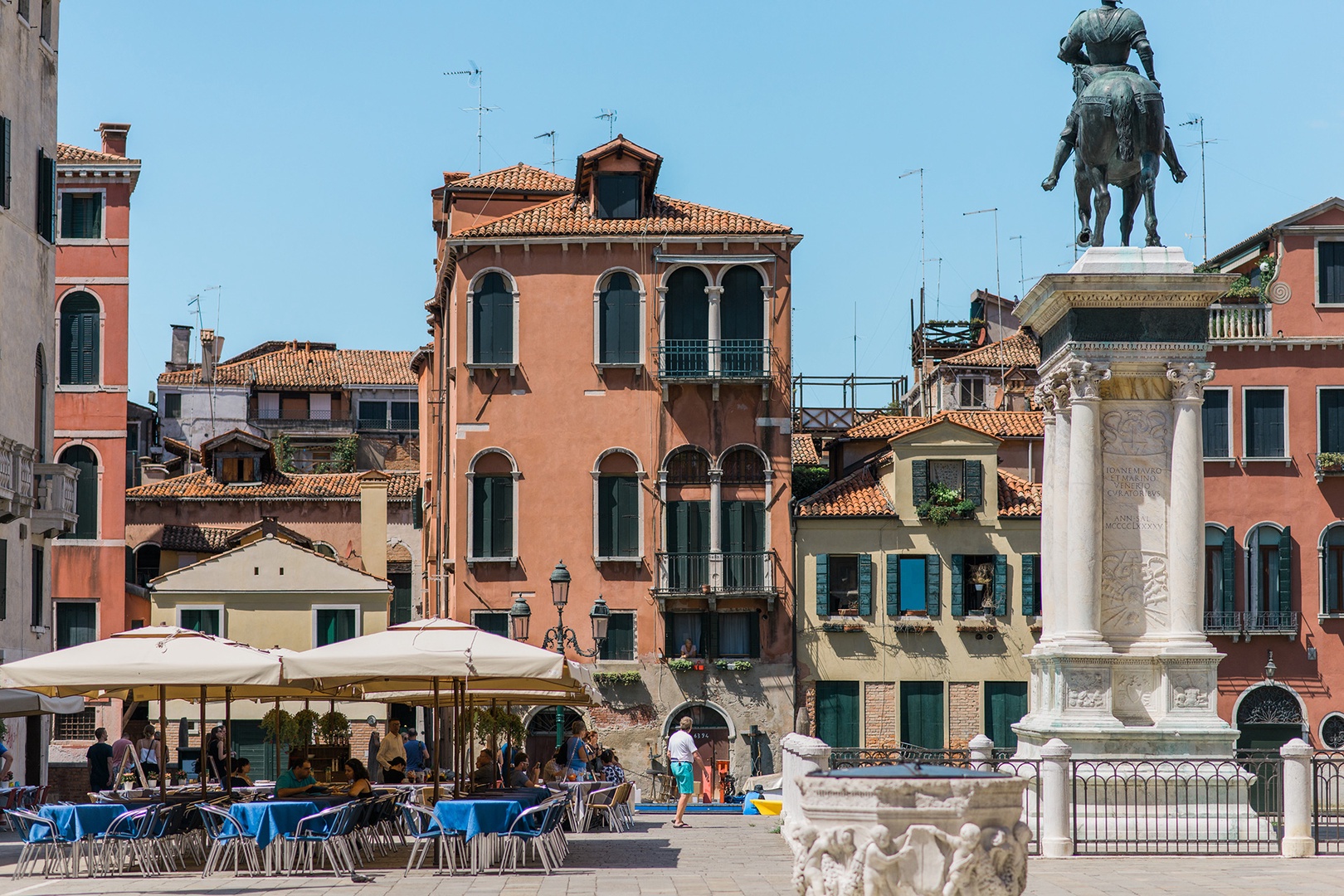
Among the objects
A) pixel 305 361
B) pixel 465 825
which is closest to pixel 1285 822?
pixel 465 825

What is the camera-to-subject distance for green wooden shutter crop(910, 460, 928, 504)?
4184 centimetres

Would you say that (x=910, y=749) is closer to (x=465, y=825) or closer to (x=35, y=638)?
(x=465, y=825)

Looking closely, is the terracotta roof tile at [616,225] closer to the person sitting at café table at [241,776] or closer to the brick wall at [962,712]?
the brick wall at [962,712]

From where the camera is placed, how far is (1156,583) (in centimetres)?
2145

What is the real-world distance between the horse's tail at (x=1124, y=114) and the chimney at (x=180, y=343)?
59.5 m

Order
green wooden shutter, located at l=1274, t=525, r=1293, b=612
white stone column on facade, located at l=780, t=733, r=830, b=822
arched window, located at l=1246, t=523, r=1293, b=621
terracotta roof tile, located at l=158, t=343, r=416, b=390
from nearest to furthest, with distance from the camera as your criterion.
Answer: white stone column on facade, located at l=780, t=733, r=830, b=822 → arched window, located at l=1246, t=523, r=1293, b=621 → green wooden shutter, located at l=1274, t=525, r=1293, b=612 → terracotta roof tile, located at l=158, t=343, r=416, b=390

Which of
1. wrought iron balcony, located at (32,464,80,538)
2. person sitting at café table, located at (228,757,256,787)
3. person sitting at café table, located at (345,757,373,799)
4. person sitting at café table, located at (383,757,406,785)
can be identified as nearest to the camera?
person sitting at café table, located at (345,757,373,799)

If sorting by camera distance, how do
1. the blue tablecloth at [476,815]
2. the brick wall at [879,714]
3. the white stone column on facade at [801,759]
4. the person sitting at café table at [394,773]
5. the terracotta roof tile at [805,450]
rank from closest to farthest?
the blue tablecloth at [476,815] → the white stone column on facade at [801,759] → the person sitting at café table at [394,773] → the brick wall at [879,714] → the terracotta roof tile at [805,450]

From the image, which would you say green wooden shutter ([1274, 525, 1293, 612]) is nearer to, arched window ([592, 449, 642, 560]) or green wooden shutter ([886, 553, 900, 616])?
green wooden shutter ([886, 553, 900, 616])

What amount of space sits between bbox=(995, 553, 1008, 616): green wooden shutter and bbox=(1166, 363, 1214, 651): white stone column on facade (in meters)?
20.0

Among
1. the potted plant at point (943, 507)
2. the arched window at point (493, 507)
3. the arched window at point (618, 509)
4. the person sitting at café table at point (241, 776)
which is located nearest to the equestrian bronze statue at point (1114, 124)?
the person sitting at café table at point (241, 776)

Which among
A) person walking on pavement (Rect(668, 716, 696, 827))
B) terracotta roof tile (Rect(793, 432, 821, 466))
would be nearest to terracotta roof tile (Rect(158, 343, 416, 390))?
terracotta roof tile (Rect(793, 432, 821, 466))

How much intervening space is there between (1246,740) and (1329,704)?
2.03 m

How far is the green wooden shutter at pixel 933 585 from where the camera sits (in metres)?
41.5
